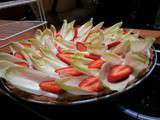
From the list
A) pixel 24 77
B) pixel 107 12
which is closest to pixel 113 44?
pixel 24 77

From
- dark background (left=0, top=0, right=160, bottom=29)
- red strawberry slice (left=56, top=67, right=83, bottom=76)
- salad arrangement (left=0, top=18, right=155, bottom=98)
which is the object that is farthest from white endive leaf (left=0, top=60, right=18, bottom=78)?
dark background (left=0, top=0, right=160, bottom=29)

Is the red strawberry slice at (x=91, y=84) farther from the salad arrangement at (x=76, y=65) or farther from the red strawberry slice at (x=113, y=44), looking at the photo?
the red strawberry slice at (x=113, y=44)

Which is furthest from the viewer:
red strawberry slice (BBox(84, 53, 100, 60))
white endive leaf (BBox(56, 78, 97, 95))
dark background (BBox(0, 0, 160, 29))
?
dark background (BBox(0, 0, 160, 29))

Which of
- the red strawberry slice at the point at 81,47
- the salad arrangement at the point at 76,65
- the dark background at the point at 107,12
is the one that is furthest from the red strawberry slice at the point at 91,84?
the dark background at the point at 107,12

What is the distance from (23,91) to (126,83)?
0.20 meters

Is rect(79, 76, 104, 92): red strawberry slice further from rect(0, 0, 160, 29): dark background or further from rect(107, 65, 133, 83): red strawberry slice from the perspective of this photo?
rect(0, 0, 160, 29): dark background

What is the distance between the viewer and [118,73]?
1.36 feet

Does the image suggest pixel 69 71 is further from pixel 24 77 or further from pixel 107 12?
pixel 107 12

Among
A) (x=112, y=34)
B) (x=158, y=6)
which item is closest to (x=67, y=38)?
(x=112, y=34)

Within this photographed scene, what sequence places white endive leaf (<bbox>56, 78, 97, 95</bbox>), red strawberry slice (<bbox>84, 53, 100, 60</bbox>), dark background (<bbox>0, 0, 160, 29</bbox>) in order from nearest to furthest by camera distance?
1. white endive leaf (<bbox>56, 78, 97, 95</bbox>)
2. red strawberry slice (<bbox>84, 53, 100, 60</bbox>)
3. dark background (<bbox>0, 0, 160, 29</bbox>)

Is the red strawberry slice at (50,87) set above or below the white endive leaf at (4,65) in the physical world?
below

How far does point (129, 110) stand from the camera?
384 millimetres

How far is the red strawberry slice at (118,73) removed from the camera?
0.41 meters

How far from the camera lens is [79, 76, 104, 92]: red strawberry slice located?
15.8 inches
